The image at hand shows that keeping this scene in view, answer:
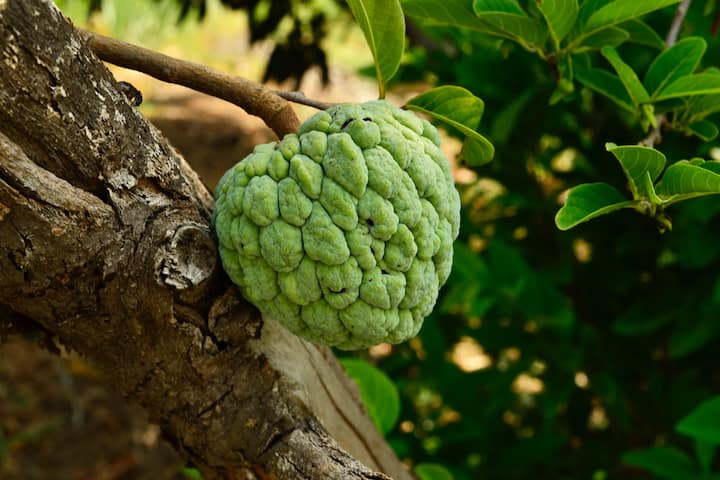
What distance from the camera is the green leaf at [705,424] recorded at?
1702 millimetres

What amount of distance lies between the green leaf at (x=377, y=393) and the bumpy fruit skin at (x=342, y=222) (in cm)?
66

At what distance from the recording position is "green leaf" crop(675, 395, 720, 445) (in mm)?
1702

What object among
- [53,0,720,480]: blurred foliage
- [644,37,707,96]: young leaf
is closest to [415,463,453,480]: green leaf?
[53,0,720,480]: blurred foliage

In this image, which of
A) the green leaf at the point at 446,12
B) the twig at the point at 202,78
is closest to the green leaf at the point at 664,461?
the green leaf at the point at 446,12

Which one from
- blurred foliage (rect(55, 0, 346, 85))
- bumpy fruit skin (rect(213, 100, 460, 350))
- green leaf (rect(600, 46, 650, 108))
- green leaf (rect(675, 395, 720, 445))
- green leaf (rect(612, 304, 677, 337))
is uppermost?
green leaf (rect(600, 46, 650, 108))

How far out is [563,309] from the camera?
2.24 m

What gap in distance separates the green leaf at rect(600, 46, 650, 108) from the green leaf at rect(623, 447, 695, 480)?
1.01 m

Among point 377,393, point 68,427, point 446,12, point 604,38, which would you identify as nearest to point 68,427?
point 68,427

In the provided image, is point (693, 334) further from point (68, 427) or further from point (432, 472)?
point (68, 427)

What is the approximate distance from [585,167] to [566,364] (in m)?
0.61

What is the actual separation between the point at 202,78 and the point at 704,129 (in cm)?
88

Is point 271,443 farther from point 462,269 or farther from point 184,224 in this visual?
point 462,269

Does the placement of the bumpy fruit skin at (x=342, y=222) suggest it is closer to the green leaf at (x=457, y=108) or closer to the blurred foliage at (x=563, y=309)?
the green leaf at (x=457, y=108)

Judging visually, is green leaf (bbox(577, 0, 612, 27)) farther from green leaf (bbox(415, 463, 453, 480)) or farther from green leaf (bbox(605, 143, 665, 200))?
green leaf (bbox(415, 463, 453, 480))
